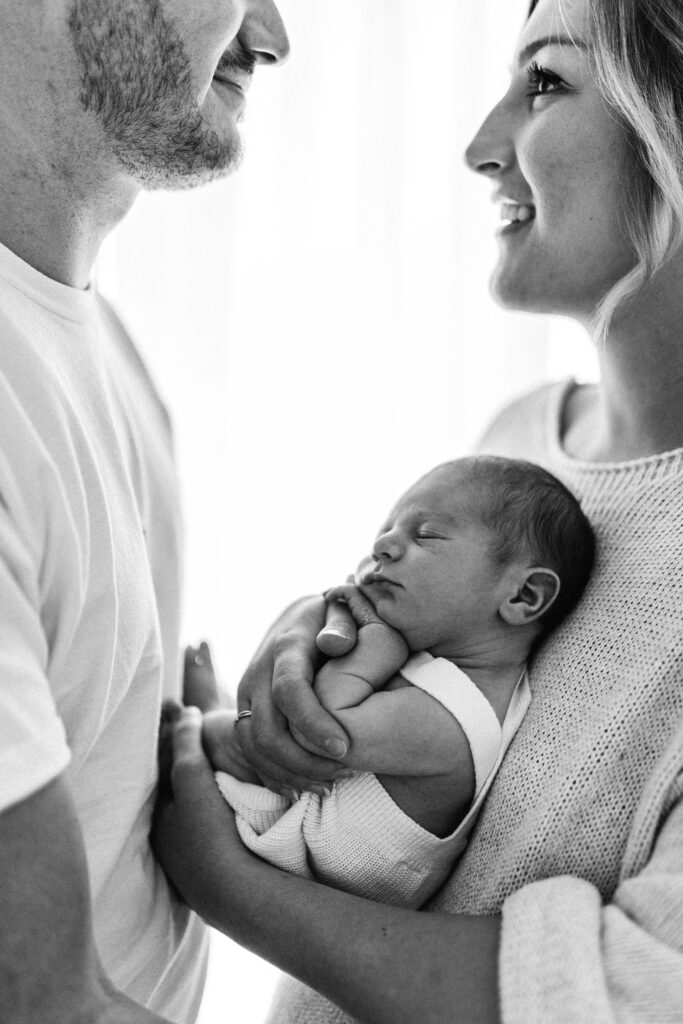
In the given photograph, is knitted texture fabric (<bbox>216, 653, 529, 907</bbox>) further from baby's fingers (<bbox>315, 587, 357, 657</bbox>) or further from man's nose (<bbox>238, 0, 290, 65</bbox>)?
man's nose (<bbox>238, 0, 290, 65</bbox>)

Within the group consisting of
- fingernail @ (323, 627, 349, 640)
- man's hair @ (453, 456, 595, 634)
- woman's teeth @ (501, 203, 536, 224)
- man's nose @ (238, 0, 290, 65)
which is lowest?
fingernail @ (323, 627, 349, 640)

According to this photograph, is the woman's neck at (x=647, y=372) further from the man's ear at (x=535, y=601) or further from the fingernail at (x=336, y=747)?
the fingernail at (x=336, y=747)

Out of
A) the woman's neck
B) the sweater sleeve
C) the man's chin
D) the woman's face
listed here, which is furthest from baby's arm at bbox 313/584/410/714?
the man's chin

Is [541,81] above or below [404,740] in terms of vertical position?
above

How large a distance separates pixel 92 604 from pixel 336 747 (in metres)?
0.31

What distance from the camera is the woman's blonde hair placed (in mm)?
1322

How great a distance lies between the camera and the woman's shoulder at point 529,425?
1602 mm

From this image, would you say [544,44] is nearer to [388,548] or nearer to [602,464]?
[602,464]

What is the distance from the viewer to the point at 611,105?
1.38 meters

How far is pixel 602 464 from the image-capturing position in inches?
55.4

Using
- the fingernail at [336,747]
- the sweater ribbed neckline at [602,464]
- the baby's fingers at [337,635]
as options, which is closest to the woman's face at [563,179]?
the sweater ribbed neckline at [602,464]

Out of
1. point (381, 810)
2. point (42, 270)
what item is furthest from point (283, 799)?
point (42, 270)

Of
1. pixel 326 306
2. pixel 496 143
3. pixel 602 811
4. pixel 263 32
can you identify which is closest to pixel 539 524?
pixel 602 811

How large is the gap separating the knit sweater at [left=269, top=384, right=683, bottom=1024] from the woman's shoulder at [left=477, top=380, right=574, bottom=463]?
0.81 feet
